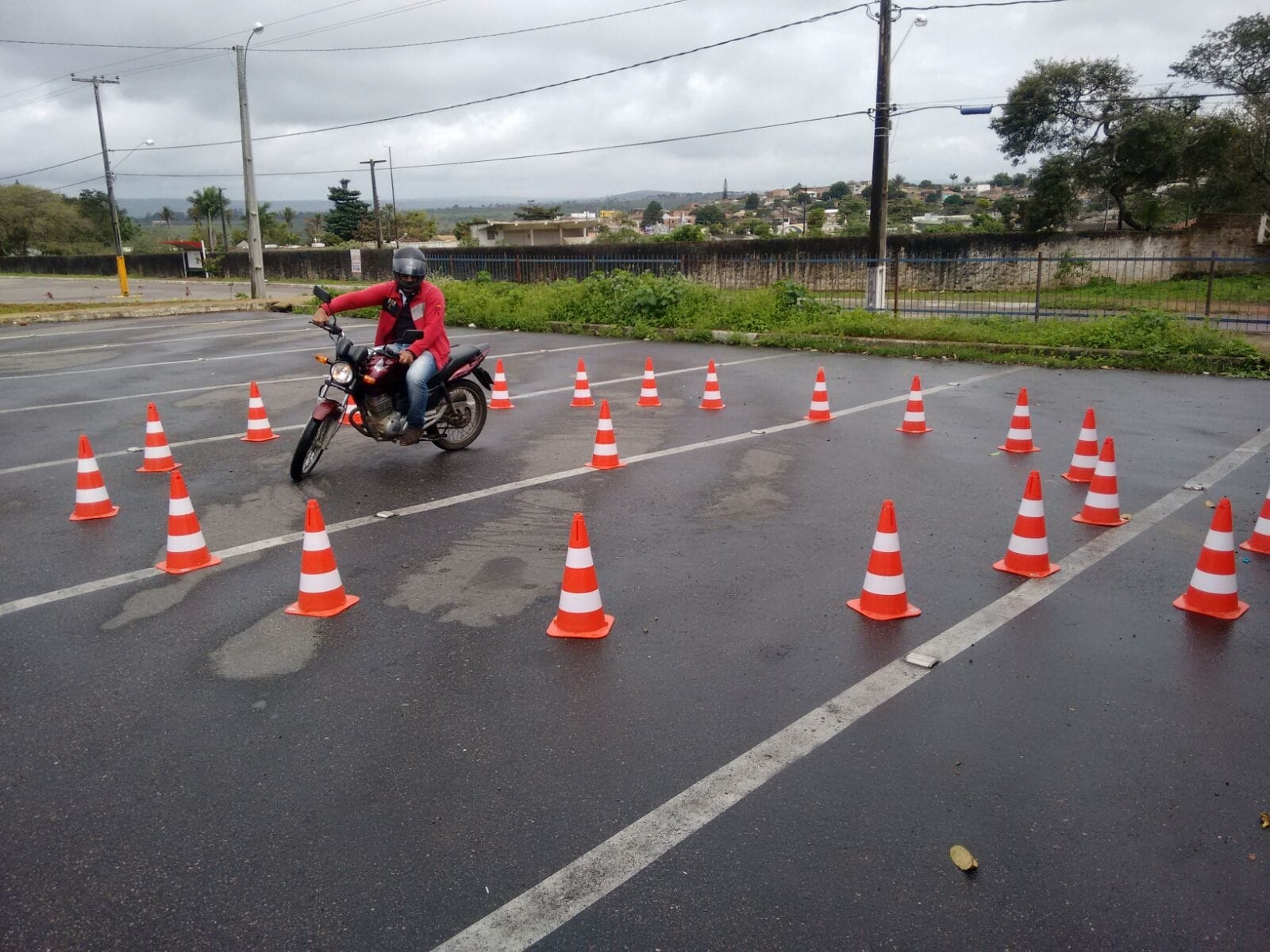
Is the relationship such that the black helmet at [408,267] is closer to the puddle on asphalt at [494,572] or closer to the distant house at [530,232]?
the puddle on asphalt at [494,572]

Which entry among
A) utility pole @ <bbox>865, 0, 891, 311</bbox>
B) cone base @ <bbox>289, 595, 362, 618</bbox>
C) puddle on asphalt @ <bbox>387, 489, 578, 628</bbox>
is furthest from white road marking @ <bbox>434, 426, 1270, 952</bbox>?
utility pole @ <bbox>865, 0, 891, 311</bbox>

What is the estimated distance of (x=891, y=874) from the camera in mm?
3127

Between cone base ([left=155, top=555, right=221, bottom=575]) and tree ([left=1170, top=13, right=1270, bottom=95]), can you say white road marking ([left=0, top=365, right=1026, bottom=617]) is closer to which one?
cone base ([left=155, top=555, right=221, bottom=575])

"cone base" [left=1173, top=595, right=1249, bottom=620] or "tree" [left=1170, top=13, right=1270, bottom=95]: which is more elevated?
"tree" [left=1170, top=13, right=1270, bottom=95]

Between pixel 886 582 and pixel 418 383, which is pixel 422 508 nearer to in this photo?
pixel 418 383

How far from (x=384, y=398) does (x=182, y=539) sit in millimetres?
2743

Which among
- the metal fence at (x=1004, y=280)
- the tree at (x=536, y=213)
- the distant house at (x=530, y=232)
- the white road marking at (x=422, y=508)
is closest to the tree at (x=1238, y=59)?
the metal fence at (x=1004, y=280)

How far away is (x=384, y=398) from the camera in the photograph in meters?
8.57

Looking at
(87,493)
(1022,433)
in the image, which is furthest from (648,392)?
(87,493)

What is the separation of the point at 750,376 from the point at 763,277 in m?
19.7

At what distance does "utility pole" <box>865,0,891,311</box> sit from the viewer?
2062 centimetres

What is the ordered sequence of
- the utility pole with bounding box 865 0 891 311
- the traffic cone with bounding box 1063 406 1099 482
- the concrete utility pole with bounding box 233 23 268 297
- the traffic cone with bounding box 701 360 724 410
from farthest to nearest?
the concrete utility pole with bounding box 233 23 268 297
the utility pole with bounding box 865 0 891 311
the traffic cone with bounding box 701 360 724 410
the traffic cone with bounding box 1063 406 1099 482

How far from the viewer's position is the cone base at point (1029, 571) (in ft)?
19.4

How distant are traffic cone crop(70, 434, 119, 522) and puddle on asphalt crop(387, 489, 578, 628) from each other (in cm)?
284
